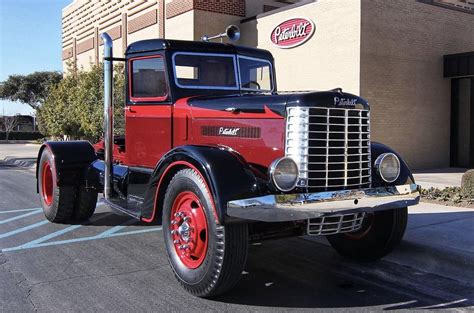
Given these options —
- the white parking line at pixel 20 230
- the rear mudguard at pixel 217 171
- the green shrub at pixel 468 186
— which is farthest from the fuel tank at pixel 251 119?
the green shrub at pixel 468 186

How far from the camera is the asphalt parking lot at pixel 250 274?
4.32 meters

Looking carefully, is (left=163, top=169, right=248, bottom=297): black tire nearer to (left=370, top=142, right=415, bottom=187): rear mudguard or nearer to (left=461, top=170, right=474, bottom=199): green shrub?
(left=370, top=142, right=415, bottom=187): rear mudguard

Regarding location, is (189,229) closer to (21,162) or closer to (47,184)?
(47,184)

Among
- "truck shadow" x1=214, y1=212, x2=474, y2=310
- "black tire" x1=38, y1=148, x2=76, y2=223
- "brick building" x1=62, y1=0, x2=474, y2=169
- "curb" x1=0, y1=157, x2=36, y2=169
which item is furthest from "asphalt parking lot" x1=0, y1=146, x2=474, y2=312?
"curb" x1=0, y1=157, x2=36, y2=169

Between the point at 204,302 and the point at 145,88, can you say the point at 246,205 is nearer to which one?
the point at 204,302

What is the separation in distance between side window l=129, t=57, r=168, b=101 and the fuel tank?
1.71ft

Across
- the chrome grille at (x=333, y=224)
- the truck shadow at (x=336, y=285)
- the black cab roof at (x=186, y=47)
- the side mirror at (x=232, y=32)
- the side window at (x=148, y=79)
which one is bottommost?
the truck shadow at (x=336, y=285)

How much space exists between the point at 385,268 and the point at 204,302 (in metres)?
2.13

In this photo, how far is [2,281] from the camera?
4.85m

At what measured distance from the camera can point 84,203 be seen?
24.9 feet

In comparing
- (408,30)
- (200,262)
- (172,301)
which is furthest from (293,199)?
(408,30)

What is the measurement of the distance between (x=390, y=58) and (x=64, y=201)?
10.9 metres

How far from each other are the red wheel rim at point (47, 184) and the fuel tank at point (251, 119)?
12.0 ft

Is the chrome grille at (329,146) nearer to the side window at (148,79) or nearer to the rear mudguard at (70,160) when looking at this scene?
the side window at (148,79)
